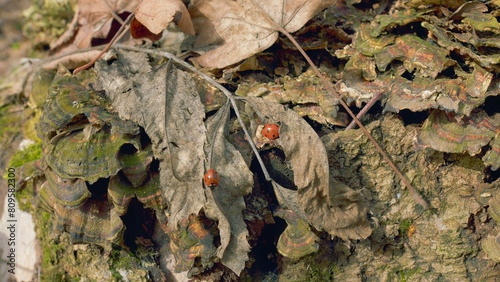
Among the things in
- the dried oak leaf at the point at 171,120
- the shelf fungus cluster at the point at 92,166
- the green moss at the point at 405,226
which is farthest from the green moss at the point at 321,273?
the shelf fungus cluster at the point at 92,166

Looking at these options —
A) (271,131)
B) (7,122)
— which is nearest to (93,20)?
(7,122)

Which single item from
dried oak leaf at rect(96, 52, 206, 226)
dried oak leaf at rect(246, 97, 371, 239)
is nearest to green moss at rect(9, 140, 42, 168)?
dried oak leaf at rect(96, 52, 206, 226)

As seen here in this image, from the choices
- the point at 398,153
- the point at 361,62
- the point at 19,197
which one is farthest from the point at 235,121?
the point at 19,197

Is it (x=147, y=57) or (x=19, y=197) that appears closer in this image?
(x=147, y=57)

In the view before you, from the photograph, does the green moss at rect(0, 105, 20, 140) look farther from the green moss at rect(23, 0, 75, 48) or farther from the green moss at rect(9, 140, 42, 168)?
the green moss at rect(23, 0, 75, 48)

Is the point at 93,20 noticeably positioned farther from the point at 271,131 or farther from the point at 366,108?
the point at 366,108

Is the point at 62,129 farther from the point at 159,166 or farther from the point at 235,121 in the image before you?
the point at 235,121
